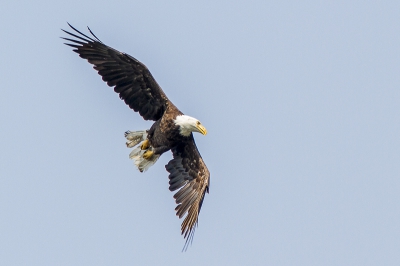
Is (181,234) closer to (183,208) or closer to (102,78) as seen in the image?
(183,208)

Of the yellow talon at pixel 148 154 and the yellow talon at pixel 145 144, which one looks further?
the yellow talon at pixel 148 154

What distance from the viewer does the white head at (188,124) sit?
18828mm

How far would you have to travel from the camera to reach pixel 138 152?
1984 cm

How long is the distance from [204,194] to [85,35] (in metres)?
3.67

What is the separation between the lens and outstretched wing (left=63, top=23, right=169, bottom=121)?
61.3ft

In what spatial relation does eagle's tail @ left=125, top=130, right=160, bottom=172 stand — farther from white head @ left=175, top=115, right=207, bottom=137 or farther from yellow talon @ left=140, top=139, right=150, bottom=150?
white head @ left=175, top=115, right=207, bottom=137

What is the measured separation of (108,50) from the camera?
1872 centimetres

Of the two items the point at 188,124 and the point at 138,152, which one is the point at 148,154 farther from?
the point at 188,124

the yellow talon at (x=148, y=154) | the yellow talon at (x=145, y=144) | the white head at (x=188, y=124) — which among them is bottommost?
the yellow talon at (x=148, y=154)

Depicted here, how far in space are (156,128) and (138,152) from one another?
86 centimetres

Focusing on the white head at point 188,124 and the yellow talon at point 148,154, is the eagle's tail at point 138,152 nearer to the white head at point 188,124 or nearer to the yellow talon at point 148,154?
the yellow talon at point 148,154

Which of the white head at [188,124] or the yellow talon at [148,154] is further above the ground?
the white head at [188,124]

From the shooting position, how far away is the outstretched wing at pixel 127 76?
61.3 feet

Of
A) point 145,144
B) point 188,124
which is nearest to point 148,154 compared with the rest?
point 145,144
